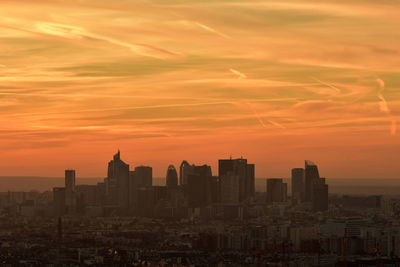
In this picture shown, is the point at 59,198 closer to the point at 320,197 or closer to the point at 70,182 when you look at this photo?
the point at 70,182

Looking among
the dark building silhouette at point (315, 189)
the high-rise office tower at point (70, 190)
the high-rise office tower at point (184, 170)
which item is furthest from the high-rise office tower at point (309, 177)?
the high-rise office tower at point (70, 190)

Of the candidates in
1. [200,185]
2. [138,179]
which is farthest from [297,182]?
[138,179]

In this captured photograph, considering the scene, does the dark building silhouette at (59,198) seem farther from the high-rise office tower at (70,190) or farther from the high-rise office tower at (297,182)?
the high-rise office tower at (297,182)

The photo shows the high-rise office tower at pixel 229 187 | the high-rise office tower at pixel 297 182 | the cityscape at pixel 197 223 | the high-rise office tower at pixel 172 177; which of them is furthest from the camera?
the high-rise office tower at pixel 297 182

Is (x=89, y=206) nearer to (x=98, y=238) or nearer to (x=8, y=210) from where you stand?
(x=8, y=210)

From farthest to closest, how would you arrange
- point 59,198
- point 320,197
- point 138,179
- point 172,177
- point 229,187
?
1. point 138,179
2. point 172,177
3. point 229,187
4. point 59,198
5. point 320,197

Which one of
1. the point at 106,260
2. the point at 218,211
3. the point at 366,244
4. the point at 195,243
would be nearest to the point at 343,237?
the point at 366,244
